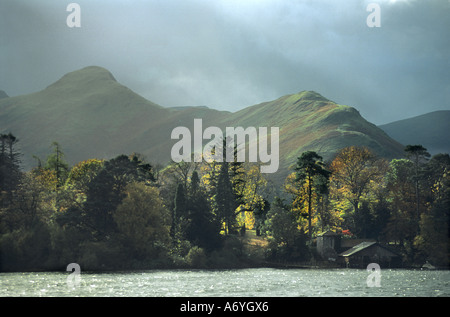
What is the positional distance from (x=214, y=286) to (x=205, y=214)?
42469 millimetres

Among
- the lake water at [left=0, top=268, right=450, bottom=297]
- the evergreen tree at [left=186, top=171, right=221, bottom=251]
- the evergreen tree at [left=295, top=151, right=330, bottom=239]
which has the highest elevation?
the evergreen tree at [left=295, top=151, right=330, bottom=239]

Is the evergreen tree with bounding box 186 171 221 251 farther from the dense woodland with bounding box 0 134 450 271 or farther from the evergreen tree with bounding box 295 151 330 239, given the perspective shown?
the evergreen tree with bounding box 295 151 330 239

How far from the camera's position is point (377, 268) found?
11131cm

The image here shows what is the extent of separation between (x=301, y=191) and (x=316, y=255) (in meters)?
13.8

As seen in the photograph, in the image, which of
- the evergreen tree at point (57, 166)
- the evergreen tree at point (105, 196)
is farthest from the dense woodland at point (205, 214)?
the evergreen tree at point (57, 166)

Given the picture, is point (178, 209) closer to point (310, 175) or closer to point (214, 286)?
point (310, 175)

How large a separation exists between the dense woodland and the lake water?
19074 millimetres

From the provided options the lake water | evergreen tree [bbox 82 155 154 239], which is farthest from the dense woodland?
the lake water

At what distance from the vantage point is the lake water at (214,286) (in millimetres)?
59466

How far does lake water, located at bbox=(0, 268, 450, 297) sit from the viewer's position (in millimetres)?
59466

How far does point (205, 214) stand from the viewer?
10969 cm
